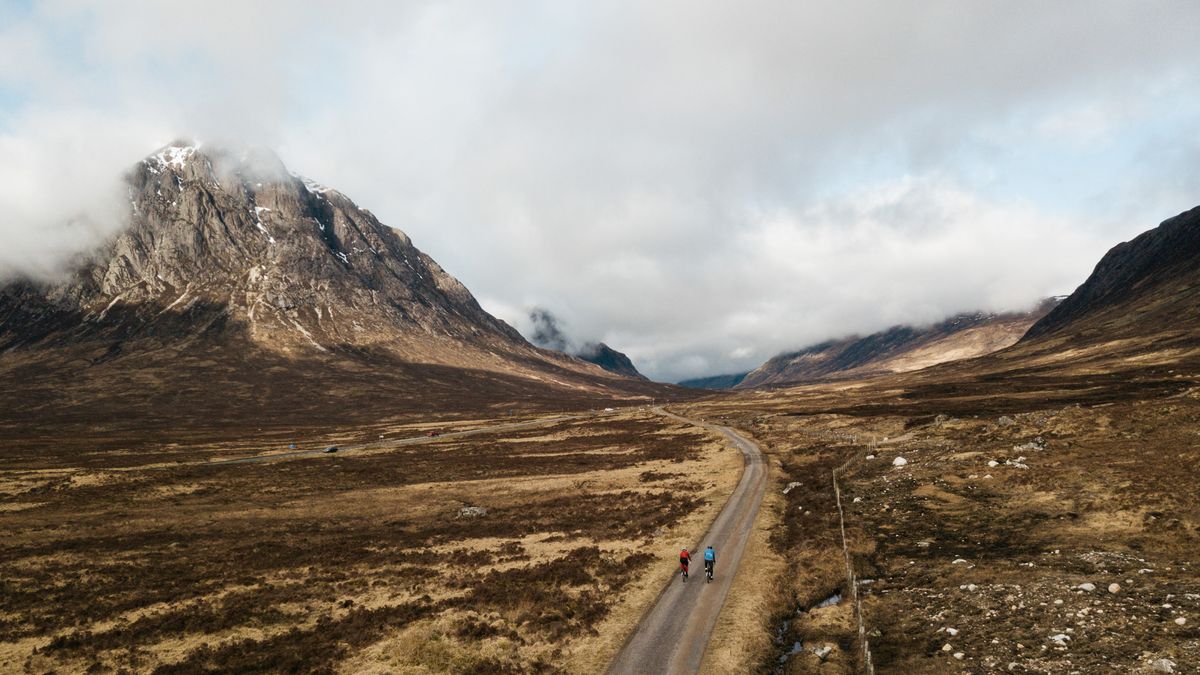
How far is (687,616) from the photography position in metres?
25.4

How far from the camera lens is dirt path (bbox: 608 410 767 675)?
842 inches

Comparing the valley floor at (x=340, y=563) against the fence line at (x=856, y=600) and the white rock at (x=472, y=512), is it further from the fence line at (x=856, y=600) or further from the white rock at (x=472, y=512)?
the fence line at (x=856, y=600)

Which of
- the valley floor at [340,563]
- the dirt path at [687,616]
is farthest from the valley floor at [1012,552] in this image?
the valley floor at [340,563]

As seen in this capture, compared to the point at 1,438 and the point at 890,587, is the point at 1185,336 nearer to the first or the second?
the point at 890,587

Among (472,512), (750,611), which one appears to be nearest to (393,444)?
(472,512)

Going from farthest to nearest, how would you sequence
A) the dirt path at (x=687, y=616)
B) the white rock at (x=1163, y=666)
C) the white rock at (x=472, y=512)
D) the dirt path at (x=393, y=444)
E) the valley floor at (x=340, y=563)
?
the dirt path at (x=393, y=444)
the white rock at (x=472, y=512)
the valley floor at (x=340, y=563)
the dirt path at (x=687, y=616)
the white rock at (x=1163, y=666)

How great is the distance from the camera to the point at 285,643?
24672mm

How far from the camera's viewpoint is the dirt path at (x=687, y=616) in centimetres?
2139

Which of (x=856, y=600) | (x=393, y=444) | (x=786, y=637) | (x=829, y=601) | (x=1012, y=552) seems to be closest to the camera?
(x=786, y=637)

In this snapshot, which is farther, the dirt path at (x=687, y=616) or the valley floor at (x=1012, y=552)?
the dirt path at (x=687, y=616)

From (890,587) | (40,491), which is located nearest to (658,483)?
(890,587)

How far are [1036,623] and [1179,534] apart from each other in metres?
13.9

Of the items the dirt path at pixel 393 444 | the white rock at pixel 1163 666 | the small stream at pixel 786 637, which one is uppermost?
the dirt path at pixel 393 444

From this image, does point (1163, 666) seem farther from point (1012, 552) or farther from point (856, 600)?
point (1012, 552)
